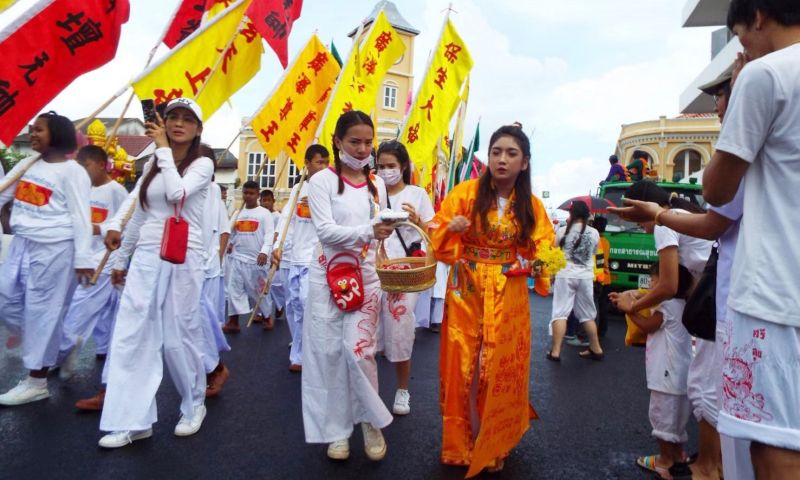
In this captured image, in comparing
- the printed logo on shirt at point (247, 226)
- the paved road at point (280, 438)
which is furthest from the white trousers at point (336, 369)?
the printed logo on shirt at point (247, 226)

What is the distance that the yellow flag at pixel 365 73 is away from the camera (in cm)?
594

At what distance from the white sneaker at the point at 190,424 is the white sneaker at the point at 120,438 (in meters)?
0.18

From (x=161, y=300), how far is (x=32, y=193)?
A: 144cm

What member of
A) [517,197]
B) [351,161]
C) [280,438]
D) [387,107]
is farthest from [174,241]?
[387,107]

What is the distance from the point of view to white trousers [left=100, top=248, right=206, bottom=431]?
9.68 ft

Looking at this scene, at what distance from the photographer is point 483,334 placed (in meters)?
2.88

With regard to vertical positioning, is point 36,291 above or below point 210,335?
above

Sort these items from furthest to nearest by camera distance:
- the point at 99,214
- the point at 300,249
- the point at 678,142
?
the point at 678,142 < the point at 300,249 < the point at 99,214

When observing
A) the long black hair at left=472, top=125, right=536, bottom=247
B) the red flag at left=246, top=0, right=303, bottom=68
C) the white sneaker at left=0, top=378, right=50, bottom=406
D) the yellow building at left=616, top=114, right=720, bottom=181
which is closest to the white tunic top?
Answer: the white sneaker at left=0, top=378, right=50, bottom=406

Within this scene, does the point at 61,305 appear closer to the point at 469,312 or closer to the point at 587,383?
the point at 469,312

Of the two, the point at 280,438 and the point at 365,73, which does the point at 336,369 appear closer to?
the point at 280,438

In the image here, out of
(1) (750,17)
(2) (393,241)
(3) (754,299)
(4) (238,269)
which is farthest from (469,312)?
(4) (238,269)

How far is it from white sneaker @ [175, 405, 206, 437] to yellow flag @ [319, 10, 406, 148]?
11.1 feet

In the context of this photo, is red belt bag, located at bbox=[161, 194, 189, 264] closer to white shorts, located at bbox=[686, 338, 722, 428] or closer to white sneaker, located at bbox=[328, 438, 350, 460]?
white sneaker, located at bbox=[328, 438, 350, 460]
